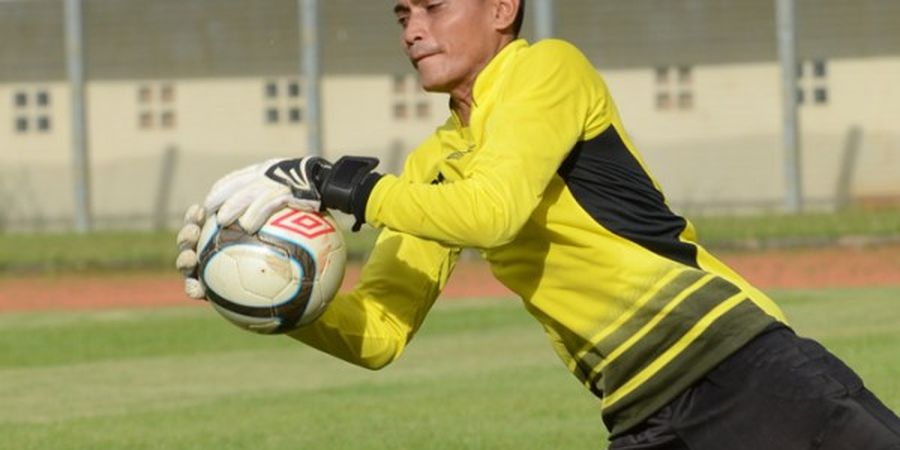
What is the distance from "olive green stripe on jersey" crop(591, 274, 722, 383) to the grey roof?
35.8 meters

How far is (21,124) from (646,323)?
3908 cm

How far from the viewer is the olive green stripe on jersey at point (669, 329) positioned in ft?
16.6

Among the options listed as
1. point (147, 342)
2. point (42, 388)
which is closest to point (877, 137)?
point (147, 342)

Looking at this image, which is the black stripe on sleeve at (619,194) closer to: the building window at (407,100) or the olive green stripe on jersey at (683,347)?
Result: the olive green stripe on jersey at (683,347)

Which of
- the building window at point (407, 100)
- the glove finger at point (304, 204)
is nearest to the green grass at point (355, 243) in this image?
the building window at point (407, 100)

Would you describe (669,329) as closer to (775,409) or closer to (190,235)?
(775,409)

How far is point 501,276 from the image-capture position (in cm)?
528

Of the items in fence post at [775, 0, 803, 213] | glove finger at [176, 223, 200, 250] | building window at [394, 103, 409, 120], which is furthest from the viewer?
building window at [394, 103, 409, 120]

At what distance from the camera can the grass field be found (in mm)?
10469

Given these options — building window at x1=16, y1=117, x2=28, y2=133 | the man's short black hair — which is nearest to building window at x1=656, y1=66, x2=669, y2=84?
building window at x1=16, y1=117, x2=28, y2=133

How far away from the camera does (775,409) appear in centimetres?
480

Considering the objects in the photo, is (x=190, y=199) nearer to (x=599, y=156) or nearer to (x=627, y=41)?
(x=627, y=41)

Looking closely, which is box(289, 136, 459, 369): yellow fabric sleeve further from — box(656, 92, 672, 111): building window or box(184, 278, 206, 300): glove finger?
box(656, 92, 672, 111): building window

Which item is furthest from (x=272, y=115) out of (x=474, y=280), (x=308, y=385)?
(x=308, y=385)
